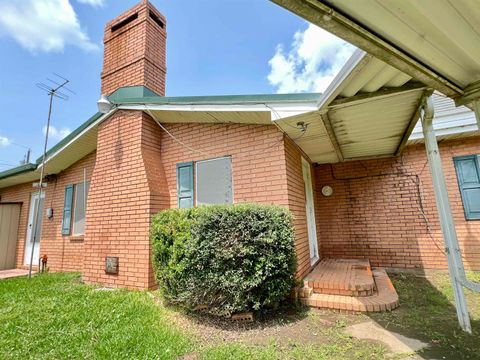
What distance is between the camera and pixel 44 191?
878 cm

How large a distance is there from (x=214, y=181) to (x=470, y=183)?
6.07m

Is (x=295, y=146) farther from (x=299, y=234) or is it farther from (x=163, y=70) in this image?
(x=163, y=70)

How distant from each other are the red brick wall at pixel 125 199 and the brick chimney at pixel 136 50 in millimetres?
1184

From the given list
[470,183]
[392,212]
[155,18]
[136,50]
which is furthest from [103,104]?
[470,183]

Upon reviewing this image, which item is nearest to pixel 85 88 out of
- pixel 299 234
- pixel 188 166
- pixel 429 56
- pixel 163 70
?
pixel 163 70

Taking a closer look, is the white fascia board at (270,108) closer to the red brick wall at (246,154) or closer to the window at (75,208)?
the red brick wall at (246,154)

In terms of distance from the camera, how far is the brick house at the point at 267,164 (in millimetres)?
4293

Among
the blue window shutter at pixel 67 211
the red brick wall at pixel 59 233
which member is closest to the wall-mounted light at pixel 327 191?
the red brick wall at pixel 59 233

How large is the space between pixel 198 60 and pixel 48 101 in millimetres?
4937

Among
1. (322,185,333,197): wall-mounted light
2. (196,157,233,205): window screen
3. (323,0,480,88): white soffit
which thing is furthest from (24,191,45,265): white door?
(323,0,480,88): white soffit

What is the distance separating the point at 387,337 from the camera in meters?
3.00

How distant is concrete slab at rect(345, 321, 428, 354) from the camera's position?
277 cm

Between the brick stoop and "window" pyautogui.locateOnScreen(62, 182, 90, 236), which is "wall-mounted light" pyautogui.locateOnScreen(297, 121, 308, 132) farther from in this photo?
"window" pyautogui.locateOnScreen(62, 182, 90, 236)

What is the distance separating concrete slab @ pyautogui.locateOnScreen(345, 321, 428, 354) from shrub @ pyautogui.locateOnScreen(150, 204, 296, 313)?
1033 millimetres
